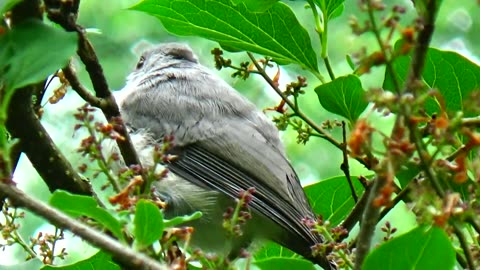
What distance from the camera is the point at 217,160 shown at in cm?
321

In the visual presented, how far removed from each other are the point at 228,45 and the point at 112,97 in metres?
0.49

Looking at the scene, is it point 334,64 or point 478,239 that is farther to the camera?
point 334,64

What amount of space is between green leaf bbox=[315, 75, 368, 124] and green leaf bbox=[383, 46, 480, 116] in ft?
0.30

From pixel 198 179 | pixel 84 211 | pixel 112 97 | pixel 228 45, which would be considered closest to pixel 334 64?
pixel 198 179

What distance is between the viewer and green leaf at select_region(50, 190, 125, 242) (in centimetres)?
130

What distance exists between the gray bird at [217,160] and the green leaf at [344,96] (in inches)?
25.1

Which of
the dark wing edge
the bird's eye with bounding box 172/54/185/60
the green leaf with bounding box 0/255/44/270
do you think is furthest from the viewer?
the bird's eye with bounding box 172/54/185/60

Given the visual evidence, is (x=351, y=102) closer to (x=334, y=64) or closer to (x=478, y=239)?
(x=478, y=239)

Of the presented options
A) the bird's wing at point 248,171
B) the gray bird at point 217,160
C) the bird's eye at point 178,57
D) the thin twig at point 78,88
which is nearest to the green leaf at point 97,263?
the thin twig at point 78,88

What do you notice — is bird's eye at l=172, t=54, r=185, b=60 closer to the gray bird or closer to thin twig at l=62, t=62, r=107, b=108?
the gray bird

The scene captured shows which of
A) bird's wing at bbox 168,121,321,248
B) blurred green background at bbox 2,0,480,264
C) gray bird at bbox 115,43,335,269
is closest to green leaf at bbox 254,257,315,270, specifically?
gray bird at bbox 115,43,335,269

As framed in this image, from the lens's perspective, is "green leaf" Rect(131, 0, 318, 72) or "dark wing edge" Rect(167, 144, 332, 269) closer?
"green leaf" Rect(131, 0, 318, 72)

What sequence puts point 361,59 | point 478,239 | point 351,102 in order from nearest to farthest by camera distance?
point 361,59 < point 478,239 < point 351,102

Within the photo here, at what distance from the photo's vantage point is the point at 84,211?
1.34m
